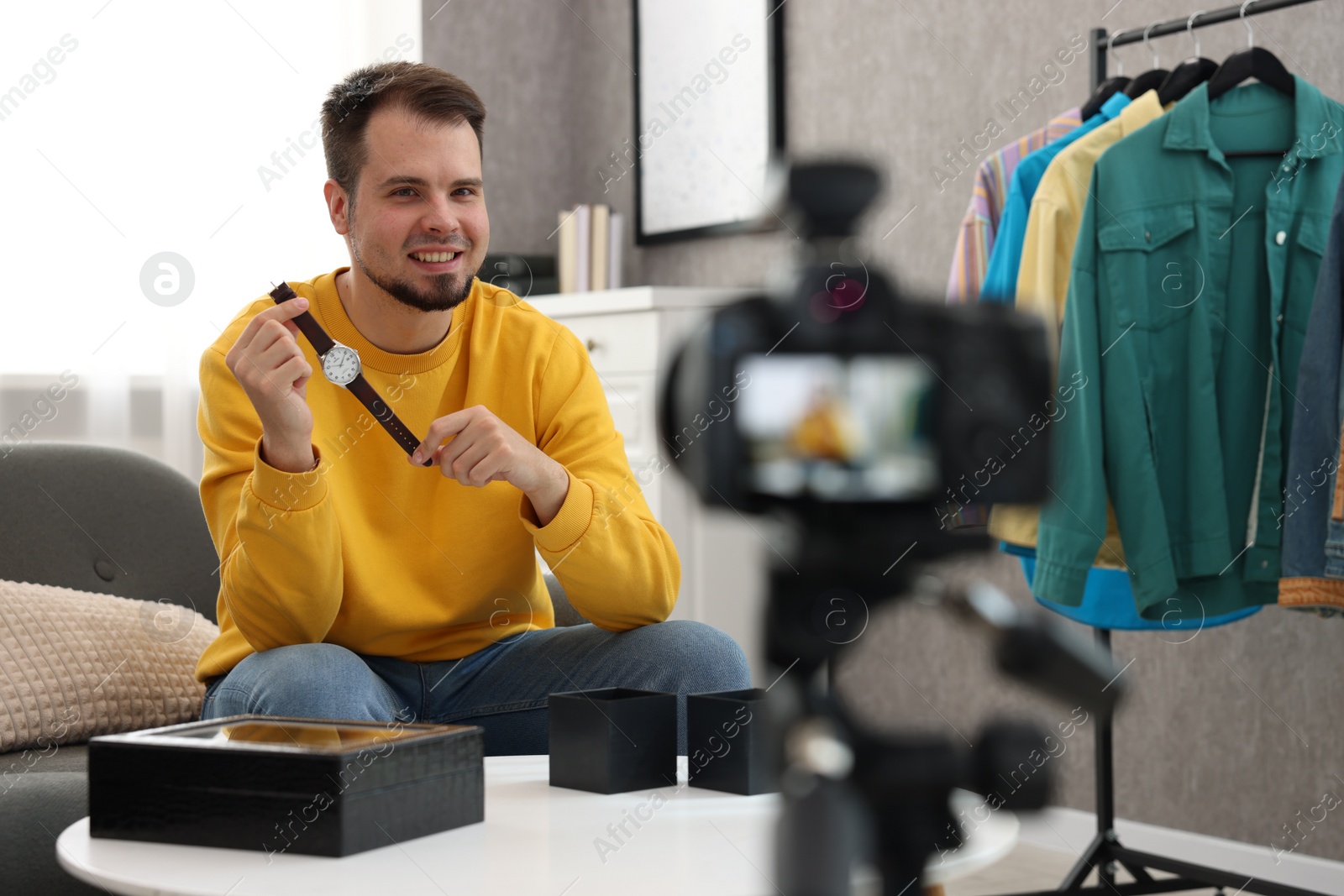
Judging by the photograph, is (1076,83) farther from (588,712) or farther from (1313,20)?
(588,712)

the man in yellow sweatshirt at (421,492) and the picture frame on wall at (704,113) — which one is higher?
the picture frame on wall at (704,113)

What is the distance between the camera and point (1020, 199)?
2.00 m

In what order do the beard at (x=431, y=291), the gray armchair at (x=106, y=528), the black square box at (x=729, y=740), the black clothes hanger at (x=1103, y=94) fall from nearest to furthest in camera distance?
the black square box at (x=729, y=740) → the beard at (x=431, y=291) → the gray armchair at (x=106, y=528) → the black clothes hanger at (x=1103, y=94)

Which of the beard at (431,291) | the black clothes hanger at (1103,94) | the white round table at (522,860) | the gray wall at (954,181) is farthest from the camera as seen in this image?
the gray wall at (954,181)

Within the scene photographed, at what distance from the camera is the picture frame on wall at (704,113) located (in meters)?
3.05

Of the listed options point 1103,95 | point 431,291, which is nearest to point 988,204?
point 1103,95

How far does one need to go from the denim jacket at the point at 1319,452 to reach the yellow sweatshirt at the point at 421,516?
793 mm

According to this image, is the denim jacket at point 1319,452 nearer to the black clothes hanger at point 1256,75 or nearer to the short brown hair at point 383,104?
the black clothes hanger at point 1256,75

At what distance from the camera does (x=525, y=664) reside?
1475mm

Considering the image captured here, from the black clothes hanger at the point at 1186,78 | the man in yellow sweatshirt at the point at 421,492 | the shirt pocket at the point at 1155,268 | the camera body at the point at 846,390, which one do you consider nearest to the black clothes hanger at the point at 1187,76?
the black clothes hanger at the point at 1186,78

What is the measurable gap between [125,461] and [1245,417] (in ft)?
5.05

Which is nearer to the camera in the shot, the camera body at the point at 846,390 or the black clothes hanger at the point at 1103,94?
the camera body at the point at 846,390

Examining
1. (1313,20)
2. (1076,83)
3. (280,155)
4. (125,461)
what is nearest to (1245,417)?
(1313,20)

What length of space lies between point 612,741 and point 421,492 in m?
0.55
